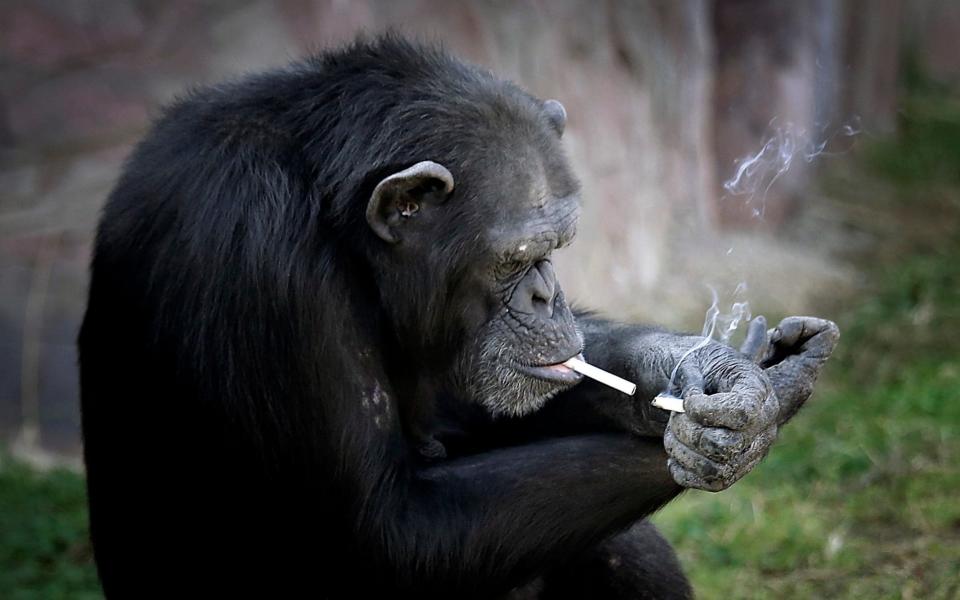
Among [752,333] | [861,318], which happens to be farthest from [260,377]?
[861,318]

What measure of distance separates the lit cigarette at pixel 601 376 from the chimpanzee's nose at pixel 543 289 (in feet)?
0.59

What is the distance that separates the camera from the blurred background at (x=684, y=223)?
6.20 metres

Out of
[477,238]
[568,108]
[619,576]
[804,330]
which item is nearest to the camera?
[477,238]

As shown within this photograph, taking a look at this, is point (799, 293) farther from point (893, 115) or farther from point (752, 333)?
point (752, 333)

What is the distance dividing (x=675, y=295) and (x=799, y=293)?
935mm

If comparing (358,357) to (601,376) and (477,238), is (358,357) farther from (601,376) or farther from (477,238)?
(601,376)

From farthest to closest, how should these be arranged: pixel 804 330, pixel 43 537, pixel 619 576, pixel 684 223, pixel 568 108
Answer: pixel 684 223
pixel 568 108
pixel 43 537
pixel 619 576
pixel 804 330

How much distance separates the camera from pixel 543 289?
13.4 ft

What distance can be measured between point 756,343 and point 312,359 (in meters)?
1.42

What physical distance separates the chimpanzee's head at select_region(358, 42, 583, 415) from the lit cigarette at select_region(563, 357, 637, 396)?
3 centimetres

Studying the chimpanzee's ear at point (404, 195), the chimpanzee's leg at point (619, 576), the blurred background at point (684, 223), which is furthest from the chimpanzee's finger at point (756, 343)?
the chimpanzee's ear at point (404, 195)

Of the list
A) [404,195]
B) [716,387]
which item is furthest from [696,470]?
[404,195]

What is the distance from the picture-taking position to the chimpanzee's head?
4.04m

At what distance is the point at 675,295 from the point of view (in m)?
10.1
